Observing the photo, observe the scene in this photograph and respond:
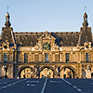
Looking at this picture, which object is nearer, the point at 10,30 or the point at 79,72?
the point at 79,72

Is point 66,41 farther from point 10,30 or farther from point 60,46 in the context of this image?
point 10,30

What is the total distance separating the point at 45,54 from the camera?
3964 inches

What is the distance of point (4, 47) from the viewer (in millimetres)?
99062

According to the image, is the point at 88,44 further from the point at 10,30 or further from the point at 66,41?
the point at 10,30

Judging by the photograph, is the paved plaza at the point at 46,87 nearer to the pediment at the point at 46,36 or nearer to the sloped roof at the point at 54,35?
the pediment at the point at 46,36

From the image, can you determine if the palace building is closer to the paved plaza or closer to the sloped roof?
the sloped roof

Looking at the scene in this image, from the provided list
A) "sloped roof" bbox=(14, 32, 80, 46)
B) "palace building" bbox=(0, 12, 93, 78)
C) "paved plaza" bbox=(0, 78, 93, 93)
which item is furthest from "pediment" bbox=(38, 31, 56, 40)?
"paved plaza" bbox=(0, 78, 93, 93)

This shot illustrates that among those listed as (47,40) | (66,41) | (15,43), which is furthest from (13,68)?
(66,41)

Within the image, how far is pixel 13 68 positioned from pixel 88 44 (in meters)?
28.7

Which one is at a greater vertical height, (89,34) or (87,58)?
(89,34)

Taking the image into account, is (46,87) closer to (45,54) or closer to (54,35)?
(45,54)

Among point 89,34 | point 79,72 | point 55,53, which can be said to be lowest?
point 79,72

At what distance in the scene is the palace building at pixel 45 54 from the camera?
97.9m

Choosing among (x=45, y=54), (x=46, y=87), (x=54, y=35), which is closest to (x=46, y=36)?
(x=54, y=35)
